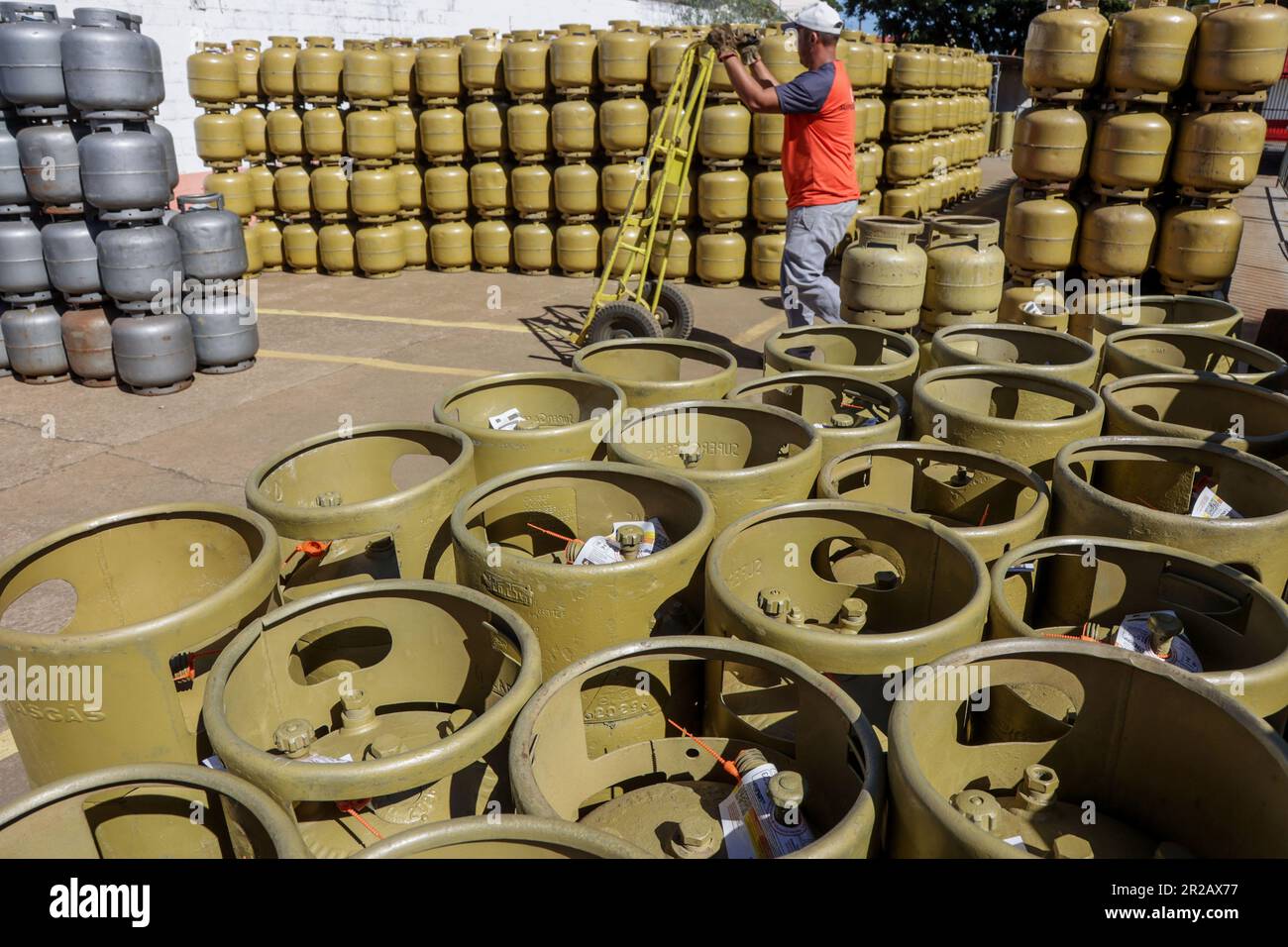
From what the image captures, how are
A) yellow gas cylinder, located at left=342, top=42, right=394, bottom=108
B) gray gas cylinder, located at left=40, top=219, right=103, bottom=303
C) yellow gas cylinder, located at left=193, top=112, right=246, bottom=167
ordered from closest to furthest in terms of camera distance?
gray gas cylinder, located at left=40, top=219, right=103, bottom=303
yellow gas cylinder, located at left=342, top=42, right=394, bottom=108
yellow gas cylinder, located at left=193, top=112, right=246, bottom=167

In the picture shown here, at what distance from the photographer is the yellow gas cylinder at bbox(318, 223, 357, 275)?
36.4ft

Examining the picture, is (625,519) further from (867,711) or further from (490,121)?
(490,121)

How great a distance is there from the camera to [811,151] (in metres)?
6.36

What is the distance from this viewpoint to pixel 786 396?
4.20 meters

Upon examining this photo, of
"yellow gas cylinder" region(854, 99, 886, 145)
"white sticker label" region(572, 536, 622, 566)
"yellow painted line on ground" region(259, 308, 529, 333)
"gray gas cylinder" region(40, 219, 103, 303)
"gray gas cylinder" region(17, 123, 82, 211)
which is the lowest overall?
"yellow painted line on ground" region(259, 308, 529, 333)

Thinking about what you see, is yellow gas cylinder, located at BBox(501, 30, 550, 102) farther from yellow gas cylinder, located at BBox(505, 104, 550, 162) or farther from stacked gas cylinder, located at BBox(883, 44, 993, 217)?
stacked gas cylinder, located at BBox(883, 44, 993, 217)

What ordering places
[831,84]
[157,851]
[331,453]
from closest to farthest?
[157,851], [331,453], [831,84]

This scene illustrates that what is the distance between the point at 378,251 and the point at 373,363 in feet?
11.5

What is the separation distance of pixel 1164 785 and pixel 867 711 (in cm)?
69

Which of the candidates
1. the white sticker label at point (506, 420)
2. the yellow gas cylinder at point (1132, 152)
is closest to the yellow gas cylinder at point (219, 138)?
the white sticker label at point (506, 420)

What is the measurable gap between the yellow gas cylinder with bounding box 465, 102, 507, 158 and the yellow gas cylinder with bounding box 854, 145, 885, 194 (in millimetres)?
4040

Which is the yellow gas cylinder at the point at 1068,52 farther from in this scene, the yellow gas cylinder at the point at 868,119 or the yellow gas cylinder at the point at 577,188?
the yellow gas cylinder at the point at 577,188

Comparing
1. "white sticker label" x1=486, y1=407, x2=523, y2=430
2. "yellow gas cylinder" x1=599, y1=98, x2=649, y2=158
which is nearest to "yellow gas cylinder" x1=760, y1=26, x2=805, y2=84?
"yellow gas cylinder" x1=599, y1=98, x2=649, y2=158
